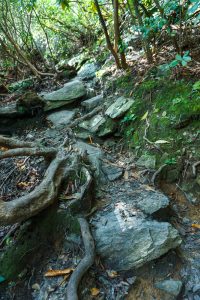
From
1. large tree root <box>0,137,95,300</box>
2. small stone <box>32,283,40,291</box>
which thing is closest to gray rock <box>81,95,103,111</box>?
large tree root <box>0,137,95,300</box>

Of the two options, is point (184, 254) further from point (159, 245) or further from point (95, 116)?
point (95, 116)

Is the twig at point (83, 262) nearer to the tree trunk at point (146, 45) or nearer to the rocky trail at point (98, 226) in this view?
the rocky trail at point (98, 226)

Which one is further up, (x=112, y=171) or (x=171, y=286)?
(x=112, y=171)

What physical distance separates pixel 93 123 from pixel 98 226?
290cm

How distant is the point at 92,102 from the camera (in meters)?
6.31

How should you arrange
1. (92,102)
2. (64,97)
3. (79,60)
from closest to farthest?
1. (92,102)
2. (64,97)
3. (79,60)

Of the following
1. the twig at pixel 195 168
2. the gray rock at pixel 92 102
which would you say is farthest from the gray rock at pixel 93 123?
the twig at pixel 195 168

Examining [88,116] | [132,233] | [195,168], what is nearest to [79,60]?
[88,116]

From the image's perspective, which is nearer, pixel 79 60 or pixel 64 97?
pixel 64 97

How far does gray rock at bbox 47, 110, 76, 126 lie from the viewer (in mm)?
6180

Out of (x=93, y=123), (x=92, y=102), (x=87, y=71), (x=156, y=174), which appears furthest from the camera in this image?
(x=87, y=71)

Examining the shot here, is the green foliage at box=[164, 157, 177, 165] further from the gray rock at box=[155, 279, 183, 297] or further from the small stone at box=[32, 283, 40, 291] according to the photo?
the small stone at box=[32, 283, 40, 291]

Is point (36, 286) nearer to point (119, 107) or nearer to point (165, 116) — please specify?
point (165, 116)

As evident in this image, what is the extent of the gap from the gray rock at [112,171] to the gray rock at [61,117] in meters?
2.14
